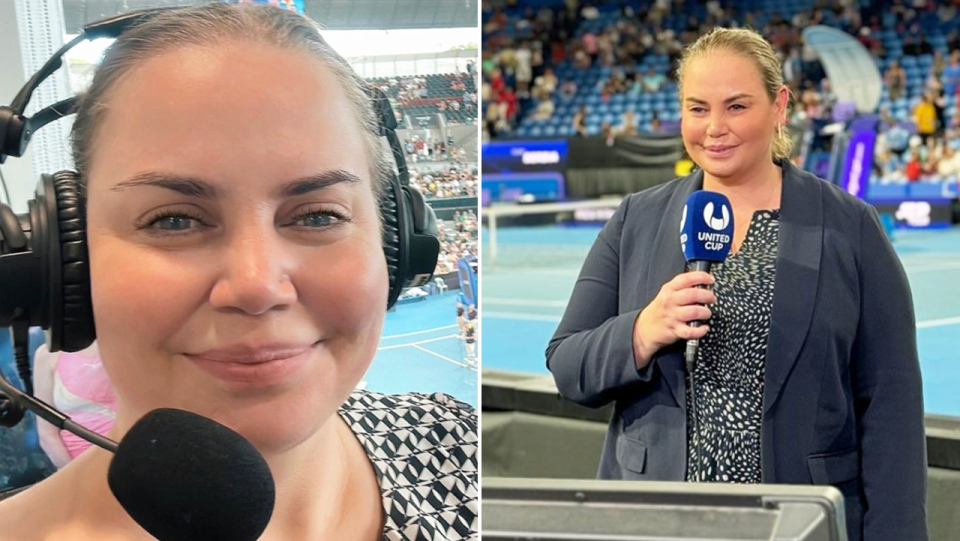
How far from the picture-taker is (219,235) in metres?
0.69

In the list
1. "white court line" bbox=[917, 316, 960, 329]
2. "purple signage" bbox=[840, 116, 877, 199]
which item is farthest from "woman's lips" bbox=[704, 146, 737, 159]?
"purple signage" bbox=[840, 116, 877, 199]

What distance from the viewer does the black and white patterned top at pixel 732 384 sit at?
1426 millimetres

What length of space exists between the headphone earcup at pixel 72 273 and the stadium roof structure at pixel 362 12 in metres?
0.12

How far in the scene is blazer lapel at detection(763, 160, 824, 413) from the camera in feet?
4.58

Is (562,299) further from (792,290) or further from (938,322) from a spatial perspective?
(792,290)

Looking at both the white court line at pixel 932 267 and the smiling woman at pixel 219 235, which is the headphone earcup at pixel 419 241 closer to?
the smiling woman at pixel 219 235

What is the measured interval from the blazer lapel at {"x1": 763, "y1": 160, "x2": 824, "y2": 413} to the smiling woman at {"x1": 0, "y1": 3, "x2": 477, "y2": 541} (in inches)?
32.2

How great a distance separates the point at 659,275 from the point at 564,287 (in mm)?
6702

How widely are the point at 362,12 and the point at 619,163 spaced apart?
39.9ft

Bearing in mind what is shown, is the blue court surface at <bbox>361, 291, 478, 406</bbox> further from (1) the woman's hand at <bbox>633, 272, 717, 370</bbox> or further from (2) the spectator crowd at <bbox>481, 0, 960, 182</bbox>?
(2) the spectator crowd at <bbox>481, 0, 960, 182</bbox>

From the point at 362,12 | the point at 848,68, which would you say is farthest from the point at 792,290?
the point at 848,68

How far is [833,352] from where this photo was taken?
1.40 meters

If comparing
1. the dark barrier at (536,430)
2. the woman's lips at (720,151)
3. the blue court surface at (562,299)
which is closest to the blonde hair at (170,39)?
the woman's lips at (720,151)

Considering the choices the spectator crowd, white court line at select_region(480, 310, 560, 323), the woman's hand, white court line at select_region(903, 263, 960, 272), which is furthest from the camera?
the spectator crowd
